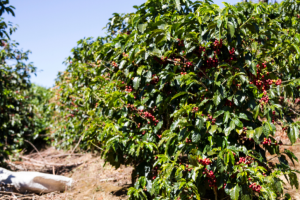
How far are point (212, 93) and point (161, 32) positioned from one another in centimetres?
80

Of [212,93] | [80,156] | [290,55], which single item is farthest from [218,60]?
[80,156]

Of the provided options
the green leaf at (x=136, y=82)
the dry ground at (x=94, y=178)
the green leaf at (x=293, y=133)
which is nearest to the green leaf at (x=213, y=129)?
the green leaf at (x=293, y=133)

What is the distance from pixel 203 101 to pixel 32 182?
3.36 meters

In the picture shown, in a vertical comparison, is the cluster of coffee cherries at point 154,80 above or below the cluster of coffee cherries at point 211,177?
above

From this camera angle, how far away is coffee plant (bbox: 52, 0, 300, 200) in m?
2.10

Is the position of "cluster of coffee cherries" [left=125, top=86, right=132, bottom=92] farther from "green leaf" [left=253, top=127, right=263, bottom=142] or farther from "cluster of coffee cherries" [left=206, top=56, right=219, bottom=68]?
"green leaf" [left=253, top=127, right=263, bottom=142]

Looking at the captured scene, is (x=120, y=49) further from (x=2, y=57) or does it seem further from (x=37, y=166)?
(x=2, y=57)

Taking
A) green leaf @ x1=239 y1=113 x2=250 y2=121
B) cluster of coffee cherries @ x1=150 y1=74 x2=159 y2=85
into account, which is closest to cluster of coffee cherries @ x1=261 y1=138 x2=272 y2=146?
green leaf @ x1=239 y1=113 x2=250 y2=121

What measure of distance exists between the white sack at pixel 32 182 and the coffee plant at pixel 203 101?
1.62 metres

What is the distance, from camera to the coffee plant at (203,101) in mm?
2096

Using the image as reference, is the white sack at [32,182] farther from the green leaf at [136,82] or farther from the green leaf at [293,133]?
the green leaf at [293,133]

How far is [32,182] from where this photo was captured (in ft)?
13.1

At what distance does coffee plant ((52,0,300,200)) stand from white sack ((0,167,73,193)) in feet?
5.33

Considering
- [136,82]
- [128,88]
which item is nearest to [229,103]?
[136,82]
